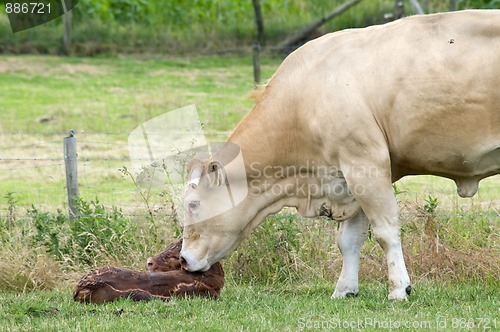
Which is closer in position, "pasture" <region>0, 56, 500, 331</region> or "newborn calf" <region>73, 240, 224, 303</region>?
"pasture" <region>0, 56, 500, 331</region>

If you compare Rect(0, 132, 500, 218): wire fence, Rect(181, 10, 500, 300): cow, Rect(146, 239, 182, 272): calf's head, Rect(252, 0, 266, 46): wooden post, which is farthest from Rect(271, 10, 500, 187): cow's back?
Rect(252, 0, 266, 46): wooden post

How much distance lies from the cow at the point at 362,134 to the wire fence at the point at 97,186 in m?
1.73

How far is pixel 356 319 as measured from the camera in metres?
6.97

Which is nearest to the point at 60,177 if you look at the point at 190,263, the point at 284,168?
the point at 190,263

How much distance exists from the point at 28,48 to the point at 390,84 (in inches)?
749

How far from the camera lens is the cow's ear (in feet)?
26.3

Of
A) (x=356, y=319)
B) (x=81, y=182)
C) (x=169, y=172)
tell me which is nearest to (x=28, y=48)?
(x=81, y=182)

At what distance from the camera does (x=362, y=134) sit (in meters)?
7.54

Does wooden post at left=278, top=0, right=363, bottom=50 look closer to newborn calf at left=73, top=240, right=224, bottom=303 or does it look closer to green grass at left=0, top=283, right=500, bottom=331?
newborn calf at left=73, top=240, right=224, bottom=303

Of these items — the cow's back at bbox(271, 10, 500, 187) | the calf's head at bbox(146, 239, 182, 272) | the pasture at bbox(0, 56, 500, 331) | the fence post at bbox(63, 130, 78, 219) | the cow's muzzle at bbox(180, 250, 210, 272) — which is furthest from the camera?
the fence post at bbox(63, 130, 78, 219)

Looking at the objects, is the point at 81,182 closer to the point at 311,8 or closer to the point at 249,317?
the point at 249,317

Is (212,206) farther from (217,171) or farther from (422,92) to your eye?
(422,92)

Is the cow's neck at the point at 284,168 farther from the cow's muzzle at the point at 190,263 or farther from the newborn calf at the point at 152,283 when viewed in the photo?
the newborn calf at the point at 152,283

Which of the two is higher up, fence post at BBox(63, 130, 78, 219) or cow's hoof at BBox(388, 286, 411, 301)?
fence post at BBox(63, 130, 78, 219)
